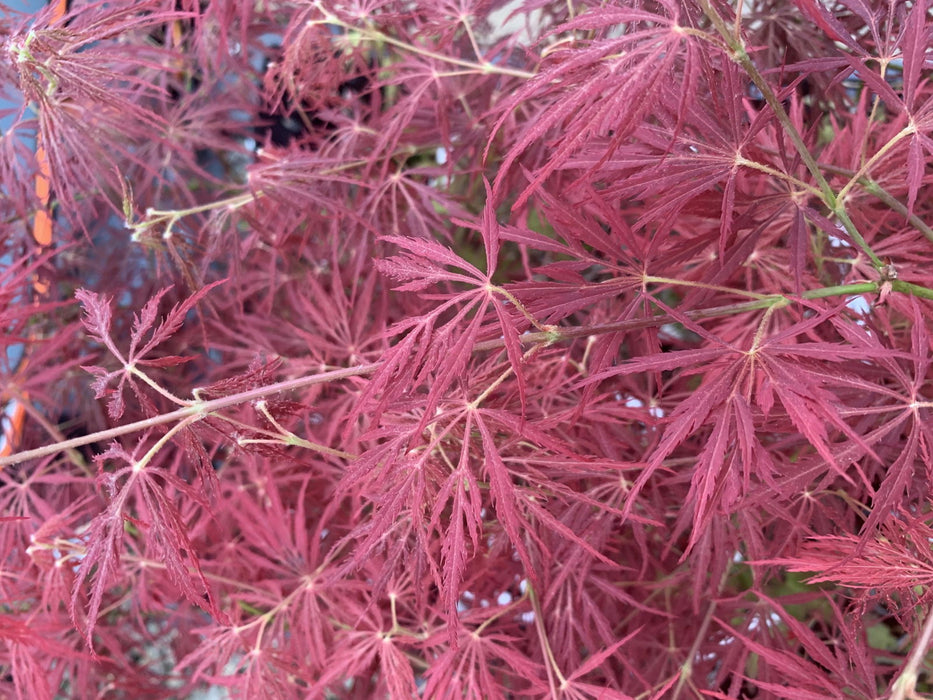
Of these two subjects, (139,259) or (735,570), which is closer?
(735,570)

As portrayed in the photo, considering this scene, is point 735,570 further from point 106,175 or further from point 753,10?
point 106,175

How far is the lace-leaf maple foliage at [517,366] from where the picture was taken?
1.57 ft

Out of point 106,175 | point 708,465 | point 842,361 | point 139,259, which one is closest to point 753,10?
point 842,361

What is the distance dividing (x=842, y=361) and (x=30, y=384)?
35.8 inches

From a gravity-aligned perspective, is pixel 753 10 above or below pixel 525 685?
above

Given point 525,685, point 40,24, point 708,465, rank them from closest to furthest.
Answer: point 708,465, point 40,24, point 525,685

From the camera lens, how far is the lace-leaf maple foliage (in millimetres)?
479

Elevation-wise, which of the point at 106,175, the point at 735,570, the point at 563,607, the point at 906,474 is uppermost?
the point at 106,175

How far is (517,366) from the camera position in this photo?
0.44 metres

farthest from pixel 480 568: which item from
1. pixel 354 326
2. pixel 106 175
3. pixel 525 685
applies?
pixel 106 175

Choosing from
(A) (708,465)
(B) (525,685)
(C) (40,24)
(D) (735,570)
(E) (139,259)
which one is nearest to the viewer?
(A) (708,465)

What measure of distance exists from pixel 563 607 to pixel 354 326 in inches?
16.0

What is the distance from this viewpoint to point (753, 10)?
2.74 feet

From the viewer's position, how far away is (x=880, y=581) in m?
0.49
